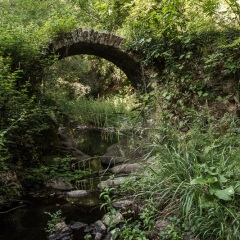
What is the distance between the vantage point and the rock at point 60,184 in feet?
14.8

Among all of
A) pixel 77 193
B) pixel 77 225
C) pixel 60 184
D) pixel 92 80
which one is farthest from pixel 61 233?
pixel 92 80

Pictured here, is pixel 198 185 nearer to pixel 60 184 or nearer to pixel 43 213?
pixel 43 213

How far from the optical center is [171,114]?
5840 mm

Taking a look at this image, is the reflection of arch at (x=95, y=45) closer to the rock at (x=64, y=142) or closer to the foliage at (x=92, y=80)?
the rock at (x=64, y=142)

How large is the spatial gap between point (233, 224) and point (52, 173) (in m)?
3.29

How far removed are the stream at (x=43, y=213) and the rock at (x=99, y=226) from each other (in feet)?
0.51

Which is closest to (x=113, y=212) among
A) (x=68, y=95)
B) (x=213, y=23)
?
(x=213, y=23)

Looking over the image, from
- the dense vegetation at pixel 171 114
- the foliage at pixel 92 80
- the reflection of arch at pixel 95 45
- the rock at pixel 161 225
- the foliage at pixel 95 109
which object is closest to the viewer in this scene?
the dense vegetation at pixel 171 114

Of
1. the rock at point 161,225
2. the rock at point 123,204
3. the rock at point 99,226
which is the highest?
the rock at point 161,225

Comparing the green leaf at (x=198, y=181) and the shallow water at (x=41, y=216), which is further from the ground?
the green leaf at (x=198, y=181)

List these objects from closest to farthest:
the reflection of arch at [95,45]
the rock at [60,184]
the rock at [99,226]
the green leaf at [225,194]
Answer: the green leaf at [225,194], the rock at [99,226], the rock at [60,184], the reflection of arch at [95,45]

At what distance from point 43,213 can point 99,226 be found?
3.30ft

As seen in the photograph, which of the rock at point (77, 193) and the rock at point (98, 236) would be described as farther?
the rock at point (77, 193)

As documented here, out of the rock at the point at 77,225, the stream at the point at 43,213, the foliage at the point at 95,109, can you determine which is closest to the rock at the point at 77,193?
the stream at the point at 43,213
